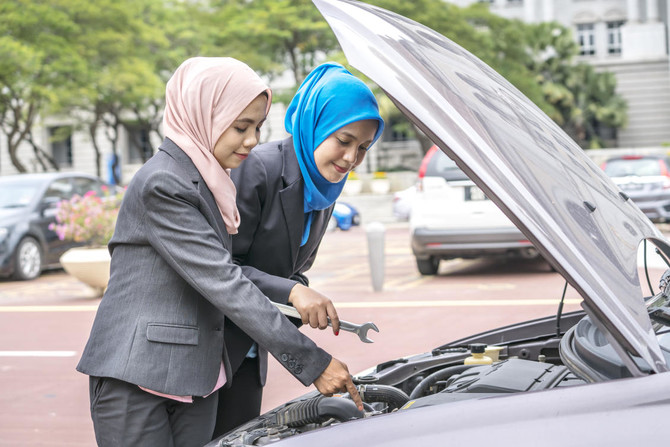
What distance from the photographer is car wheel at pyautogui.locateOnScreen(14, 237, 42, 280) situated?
12.4 m

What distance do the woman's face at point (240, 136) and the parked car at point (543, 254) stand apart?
1.17ft

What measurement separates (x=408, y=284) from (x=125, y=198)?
8.59 m

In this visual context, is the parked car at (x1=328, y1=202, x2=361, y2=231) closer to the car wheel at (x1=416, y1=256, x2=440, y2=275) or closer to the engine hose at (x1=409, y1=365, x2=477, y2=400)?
the car wheel at (x1=416, y1=256, x2=440, y2=275)

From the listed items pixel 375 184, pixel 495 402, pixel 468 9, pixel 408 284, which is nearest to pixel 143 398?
pixel 495 402

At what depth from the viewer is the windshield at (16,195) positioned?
41.8ft

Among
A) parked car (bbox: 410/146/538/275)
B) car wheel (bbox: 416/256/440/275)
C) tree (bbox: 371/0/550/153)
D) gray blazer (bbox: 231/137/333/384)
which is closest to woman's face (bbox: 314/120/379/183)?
gray blazer (bbox: 231/137/333/384)

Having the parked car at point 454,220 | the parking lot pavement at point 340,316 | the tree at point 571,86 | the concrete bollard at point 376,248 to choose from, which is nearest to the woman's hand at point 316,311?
the parking lot pavement at point 340,316

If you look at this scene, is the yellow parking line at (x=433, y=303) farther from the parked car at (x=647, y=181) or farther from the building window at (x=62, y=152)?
the building window at (x=62, y=152)

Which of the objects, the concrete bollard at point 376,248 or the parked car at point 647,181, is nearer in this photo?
the concrete bollard at point 376,248

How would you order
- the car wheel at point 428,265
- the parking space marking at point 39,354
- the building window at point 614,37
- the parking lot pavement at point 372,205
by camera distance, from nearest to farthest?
1. the parking space marking at point 39,354
2. the car wheel at point 428,265
3. the parking lot pavement at point 372,205
4. the building window at point 614,37

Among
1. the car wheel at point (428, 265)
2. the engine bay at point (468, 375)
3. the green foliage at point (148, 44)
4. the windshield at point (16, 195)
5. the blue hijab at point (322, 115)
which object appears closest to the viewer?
the engine bay at point (468, 375)

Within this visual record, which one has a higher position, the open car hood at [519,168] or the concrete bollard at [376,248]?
the open car hood at [519,168]

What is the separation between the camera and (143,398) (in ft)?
6.80

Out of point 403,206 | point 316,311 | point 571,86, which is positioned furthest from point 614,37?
point 316,311
